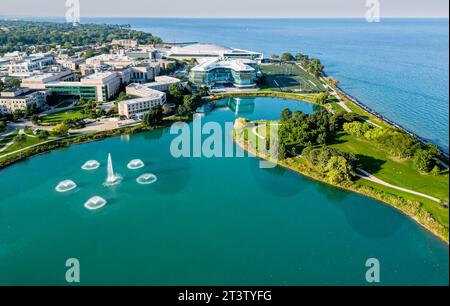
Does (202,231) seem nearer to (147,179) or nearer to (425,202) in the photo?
(147,179)

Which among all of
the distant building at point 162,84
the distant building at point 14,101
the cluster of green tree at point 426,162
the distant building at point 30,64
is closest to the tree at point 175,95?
the distant building at point 162,84

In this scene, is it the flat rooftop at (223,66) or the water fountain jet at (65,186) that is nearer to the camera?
the water fountain jet at (65,186)

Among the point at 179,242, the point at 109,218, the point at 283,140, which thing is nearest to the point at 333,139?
the point at 283,140

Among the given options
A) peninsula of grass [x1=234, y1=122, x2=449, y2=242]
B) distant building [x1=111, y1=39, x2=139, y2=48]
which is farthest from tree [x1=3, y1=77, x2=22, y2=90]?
distant building [x1=111, y1=39, x2=139, y2=48]

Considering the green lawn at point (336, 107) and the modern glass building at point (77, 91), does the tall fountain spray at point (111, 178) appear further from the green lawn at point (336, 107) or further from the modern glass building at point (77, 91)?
the green lawn at point (336, 107)

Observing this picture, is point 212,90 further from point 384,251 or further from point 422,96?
point 384,251

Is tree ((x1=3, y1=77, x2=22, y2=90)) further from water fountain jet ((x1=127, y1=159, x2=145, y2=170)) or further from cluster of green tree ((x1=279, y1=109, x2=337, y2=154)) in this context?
cluster of green tree ((x1=279, y1=109, x2=337, y2=154))

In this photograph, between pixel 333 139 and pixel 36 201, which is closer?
pixel 36 201
